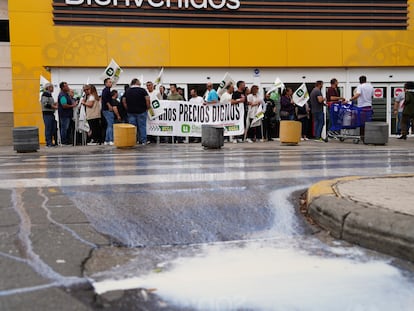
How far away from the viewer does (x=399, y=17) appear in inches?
889

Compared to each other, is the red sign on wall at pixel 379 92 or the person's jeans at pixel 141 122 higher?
the red sign on wall at pixel 379 92

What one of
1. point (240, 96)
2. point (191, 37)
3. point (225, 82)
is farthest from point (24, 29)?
point (240, 96)

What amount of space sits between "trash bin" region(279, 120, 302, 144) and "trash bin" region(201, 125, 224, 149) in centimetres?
210

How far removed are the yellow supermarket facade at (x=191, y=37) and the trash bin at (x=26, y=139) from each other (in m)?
7.19

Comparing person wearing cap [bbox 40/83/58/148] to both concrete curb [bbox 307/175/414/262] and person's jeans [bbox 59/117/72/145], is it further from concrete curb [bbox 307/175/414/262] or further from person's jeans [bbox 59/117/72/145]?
concrete curb [bbox 307/175/414/262]

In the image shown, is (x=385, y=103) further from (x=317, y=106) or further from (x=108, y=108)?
(x=108, y=108)

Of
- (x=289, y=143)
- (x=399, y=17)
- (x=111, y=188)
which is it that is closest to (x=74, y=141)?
(x=289, y=143)

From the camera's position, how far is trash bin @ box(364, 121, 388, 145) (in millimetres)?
15031

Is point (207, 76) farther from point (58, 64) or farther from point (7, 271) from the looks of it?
point (7, 271)

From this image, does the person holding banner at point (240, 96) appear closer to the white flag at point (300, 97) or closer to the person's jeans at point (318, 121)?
the white flag at point (300, 97)

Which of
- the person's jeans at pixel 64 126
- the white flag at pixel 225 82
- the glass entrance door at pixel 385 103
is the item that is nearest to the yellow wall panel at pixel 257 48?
the glass entrance door at pixel 385 103

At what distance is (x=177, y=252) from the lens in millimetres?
3924

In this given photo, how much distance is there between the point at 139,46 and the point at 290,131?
28.3 feet

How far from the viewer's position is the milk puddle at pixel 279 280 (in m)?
2.97
